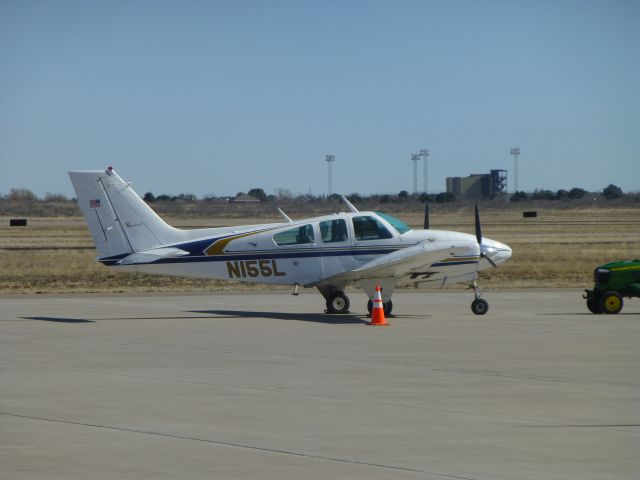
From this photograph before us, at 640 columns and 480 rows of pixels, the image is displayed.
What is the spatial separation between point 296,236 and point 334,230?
841mm

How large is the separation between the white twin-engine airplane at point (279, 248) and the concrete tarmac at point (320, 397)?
107cm

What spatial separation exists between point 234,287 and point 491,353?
17912 mm

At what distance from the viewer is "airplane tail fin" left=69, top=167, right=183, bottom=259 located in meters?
22.5

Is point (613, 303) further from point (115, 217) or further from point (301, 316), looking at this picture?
point (115, 217)

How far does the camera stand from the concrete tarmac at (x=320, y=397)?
913 cm

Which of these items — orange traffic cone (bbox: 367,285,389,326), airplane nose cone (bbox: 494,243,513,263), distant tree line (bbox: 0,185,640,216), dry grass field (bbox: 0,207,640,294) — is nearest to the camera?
orange traffic cone (bbox: 367,285,389,326)

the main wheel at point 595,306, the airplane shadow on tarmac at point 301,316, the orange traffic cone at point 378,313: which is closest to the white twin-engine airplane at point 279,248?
the airplane shadow on tarmac at point 301,316

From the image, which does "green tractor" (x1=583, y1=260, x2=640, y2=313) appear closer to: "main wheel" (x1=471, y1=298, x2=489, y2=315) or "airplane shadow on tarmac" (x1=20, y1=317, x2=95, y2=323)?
"main wheel" (x1=471, y1=298, x2=489, y2=315)

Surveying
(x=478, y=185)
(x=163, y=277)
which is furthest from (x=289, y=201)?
(x=163, y=277)

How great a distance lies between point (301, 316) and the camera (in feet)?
77.9

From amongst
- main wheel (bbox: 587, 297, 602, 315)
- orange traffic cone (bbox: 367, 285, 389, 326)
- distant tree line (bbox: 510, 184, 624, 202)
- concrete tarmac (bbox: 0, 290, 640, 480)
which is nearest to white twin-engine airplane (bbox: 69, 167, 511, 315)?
concrete tarmac (bbox: 0, 290, 640, 480)

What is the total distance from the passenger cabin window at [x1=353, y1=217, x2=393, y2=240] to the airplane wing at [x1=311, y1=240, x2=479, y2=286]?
21.4 inches

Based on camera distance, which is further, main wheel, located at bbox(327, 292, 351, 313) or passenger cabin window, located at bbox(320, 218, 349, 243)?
main wheel, located at bbox(327, 292, 351, 313)

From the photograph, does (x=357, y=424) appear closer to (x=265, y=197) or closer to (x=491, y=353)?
(x=491, y=353)
